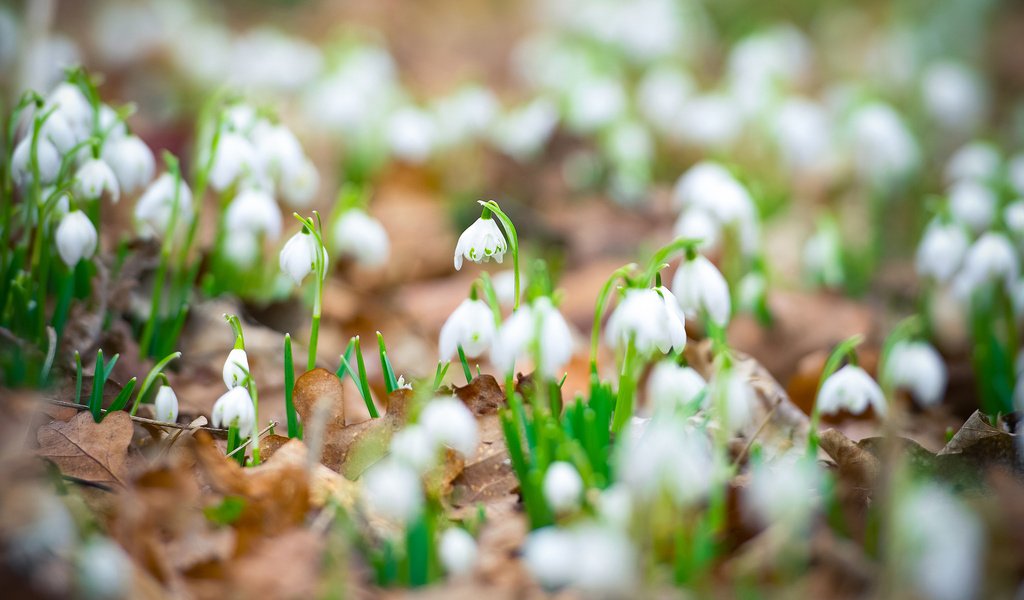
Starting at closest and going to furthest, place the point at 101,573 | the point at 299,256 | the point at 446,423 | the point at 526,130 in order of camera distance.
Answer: the point at 101,573 → the point at 446,423 → the point at 299,256 → the point at 526,130

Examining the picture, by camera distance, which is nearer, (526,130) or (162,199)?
(162,199)

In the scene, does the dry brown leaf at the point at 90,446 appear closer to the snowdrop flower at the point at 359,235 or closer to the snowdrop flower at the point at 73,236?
the snowdrop flower at the point at 73,236

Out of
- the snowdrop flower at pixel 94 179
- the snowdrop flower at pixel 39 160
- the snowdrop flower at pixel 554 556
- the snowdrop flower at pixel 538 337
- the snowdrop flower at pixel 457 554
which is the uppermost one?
the snowdrop flower at pixel 39 160

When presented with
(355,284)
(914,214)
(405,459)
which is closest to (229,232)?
(355,284)

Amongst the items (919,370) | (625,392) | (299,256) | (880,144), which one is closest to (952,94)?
(880,144)

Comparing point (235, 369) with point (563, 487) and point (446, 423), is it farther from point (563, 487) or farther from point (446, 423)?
point (563, 487)

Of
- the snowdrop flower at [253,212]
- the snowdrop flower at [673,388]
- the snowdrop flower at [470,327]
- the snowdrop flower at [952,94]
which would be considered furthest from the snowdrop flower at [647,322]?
the snowdrop flower at [952,94]
